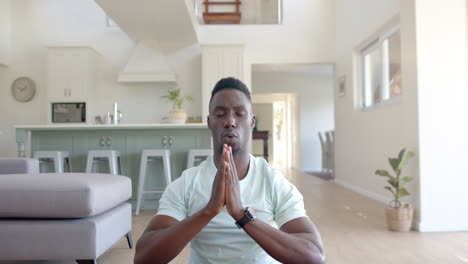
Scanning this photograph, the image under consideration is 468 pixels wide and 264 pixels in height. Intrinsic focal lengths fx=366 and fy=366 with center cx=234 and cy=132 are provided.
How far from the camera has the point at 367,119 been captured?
4.91m

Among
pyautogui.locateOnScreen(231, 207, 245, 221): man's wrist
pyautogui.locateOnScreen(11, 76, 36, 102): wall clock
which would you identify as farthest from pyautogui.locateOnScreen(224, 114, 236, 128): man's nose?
pyautogui.locateOnScreen(11, 76, 36, 102): wall clock

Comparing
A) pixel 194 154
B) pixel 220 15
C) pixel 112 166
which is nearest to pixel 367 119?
pixel 194 154

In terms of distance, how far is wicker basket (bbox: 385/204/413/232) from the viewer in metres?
2.95

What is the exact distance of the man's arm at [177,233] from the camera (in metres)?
0.86

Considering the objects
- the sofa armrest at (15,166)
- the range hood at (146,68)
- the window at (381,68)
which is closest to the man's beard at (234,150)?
the sofa armrest at (15,166)

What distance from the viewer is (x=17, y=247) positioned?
5.98 ft

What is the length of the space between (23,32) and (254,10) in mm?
4146

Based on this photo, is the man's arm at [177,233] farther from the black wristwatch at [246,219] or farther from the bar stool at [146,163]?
the bar stool at [146,163]

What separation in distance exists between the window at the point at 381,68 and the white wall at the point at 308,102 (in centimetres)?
401

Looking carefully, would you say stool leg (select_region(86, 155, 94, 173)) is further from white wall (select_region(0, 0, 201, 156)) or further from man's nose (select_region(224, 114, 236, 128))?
man's nose (select_region(224, 114, 236, 128))

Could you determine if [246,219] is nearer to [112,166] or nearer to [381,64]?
[112,166]

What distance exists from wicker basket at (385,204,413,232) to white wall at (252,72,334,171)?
251 inches

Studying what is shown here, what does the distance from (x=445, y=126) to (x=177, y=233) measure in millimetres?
2809

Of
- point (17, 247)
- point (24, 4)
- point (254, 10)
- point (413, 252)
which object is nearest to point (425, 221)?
point (413, 252)
